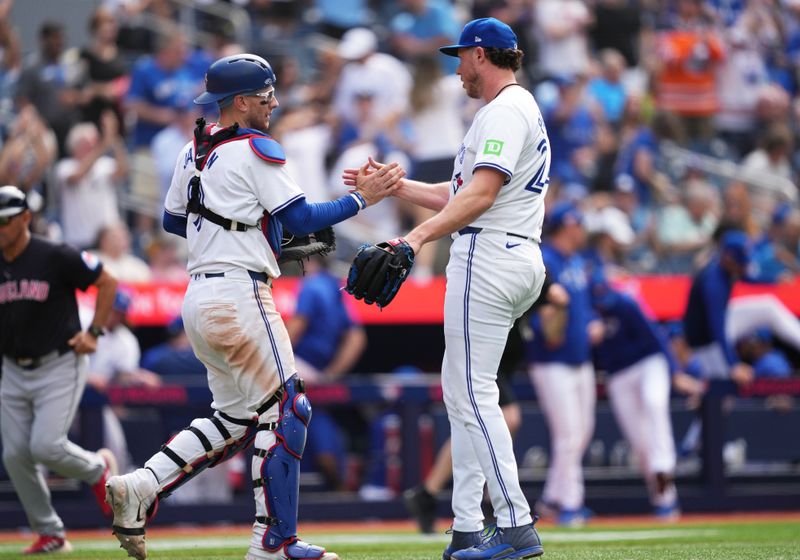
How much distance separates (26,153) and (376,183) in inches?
270

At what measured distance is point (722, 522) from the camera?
34.9 feet

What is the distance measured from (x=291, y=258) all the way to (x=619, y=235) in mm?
7175

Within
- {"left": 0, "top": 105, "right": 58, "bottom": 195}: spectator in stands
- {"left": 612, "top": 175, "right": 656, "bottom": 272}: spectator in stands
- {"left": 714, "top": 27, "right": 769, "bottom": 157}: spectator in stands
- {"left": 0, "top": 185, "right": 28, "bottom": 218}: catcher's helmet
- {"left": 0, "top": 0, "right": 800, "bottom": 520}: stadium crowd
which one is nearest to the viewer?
{"left": 0, "top": 185, "right": 28, "bottom": 218}: catcher's helmet

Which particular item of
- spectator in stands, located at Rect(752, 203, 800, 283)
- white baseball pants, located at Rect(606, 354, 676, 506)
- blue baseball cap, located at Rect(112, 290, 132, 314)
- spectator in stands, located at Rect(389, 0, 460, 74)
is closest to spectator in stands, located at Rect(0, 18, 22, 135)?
blue baseball cap, located at Rect(112, 290, 132, 314)

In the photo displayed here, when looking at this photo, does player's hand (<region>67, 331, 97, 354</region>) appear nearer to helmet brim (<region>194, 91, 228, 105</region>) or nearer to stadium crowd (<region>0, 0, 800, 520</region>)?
helmet brim (<region>194, 91, 228, 105</region>)

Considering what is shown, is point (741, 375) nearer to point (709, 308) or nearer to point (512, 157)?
point (709, 308)

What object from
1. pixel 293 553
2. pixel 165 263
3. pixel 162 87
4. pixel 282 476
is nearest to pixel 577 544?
pixel 293 553

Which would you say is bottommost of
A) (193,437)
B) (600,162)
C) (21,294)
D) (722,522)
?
(722,522)

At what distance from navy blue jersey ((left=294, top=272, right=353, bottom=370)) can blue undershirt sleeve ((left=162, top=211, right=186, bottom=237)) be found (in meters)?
4.89

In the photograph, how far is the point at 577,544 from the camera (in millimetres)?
8156

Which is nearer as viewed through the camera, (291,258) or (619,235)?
(291,258)

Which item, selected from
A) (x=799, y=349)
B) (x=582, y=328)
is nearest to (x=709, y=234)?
(x=799, y=349)

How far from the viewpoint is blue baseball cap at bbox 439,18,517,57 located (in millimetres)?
A: 6129

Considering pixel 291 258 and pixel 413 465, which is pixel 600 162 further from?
pixel 291 258
